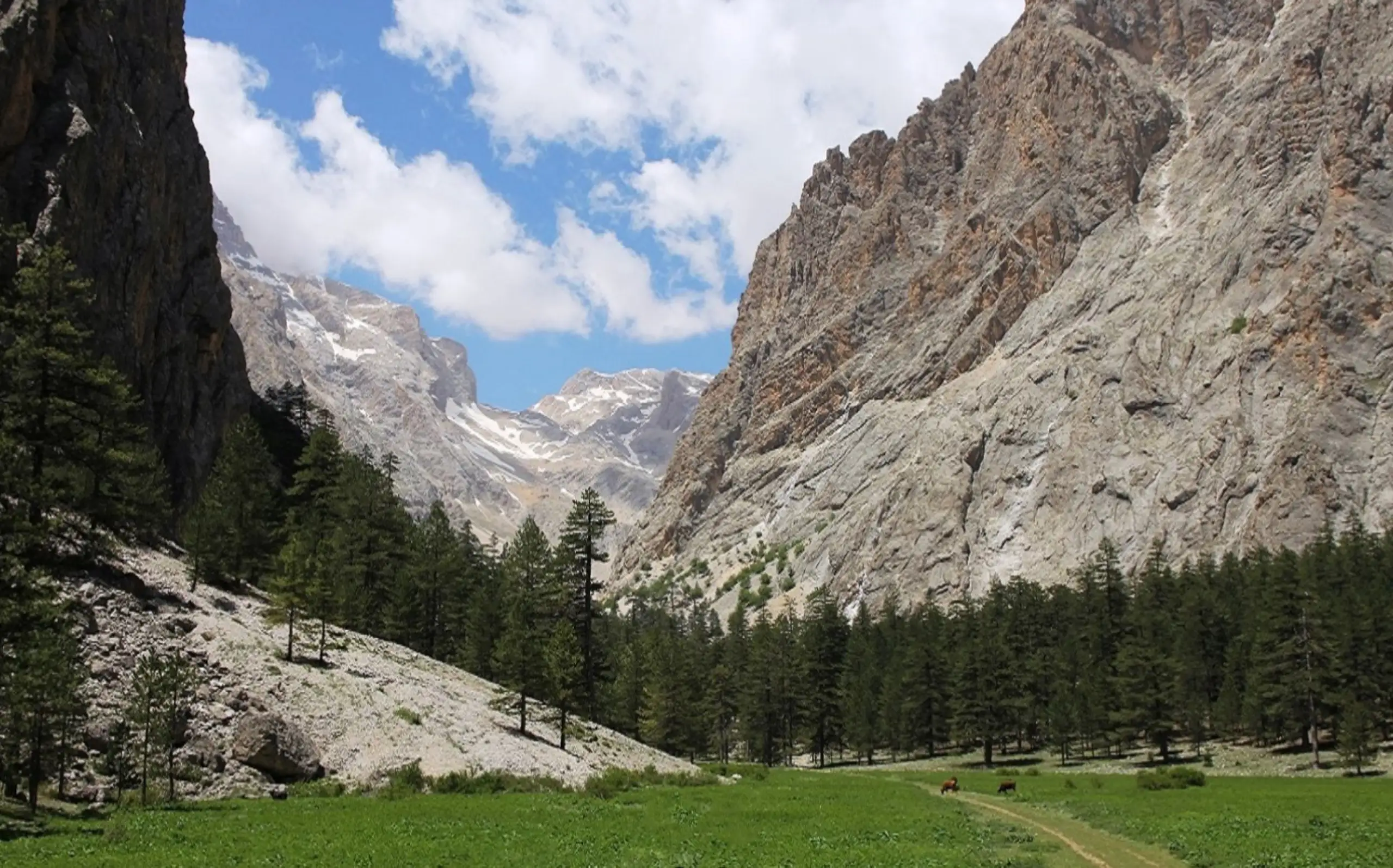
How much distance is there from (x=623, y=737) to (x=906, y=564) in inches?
3478

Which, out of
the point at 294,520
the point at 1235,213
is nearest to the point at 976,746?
the point at 294,520

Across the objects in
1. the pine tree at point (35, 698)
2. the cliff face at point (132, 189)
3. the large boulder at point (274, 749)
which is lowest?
the large boulder at point (274, 749)

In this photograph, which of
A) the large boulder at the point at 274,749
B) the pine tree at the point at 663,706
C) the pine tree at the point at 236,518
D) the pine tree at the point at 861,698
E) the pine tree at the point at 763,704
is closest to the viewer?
the large boulder at the point at 274,749

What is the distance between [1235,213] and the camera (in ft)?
478

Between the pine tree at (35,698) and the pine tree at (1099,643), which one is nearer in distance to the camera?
the pine tree at (35,698)

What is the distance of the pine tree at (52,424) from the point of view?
3095 centimetres

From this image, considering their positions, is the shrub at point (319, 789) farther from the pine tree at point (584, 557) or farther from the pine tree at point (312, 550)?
the pine tree at point (584, 557)

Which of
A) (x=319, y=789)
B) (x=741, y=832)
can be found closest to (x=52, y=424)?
(x=319, y=789)

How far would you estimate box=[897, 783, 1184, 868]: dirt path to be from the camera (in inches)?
1022

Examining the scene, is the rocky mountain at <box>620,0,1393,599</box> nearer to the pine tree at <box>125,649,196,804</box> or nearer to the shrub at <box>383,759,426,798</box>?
the shrub at <box>383,759,426,798</box>

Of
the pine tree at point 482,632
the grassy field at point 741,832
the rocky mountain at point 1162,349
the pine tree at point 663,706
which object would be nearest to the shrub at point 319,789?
the grassy field at point 741,832

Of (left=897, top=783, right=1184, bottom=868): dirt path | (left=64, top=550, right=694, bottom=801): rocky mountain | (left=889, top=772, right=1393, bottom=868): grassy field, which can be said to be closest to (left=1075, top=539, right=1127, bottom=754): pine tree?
(left=889, top=772, right=1393, bottom=868): grassy field

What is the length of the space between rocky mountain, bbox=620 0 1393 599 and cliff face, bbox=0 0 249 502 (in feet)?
302

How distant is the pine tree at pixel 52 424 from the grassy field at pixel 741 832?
980 centimetres
